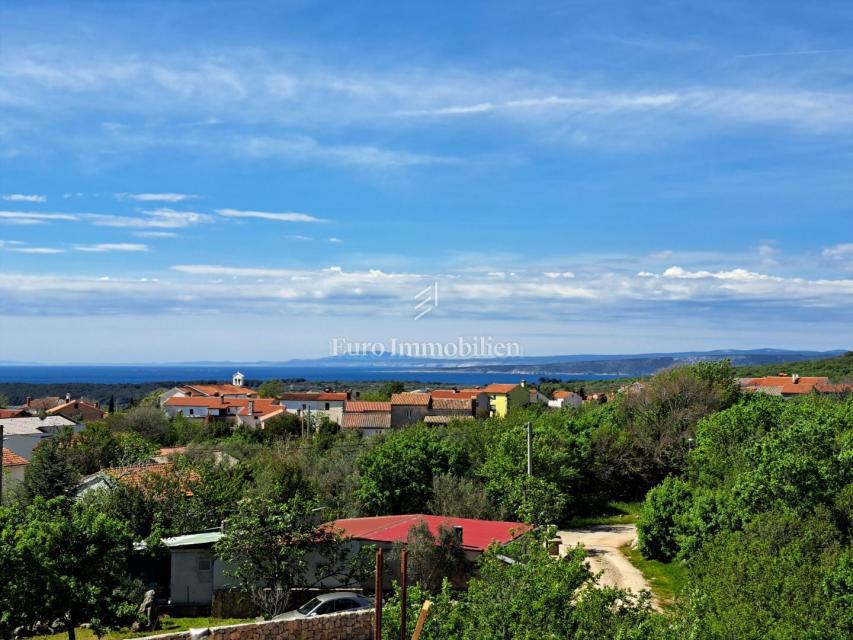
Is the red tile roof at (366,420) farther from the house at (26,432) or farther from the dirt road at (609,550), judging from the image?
the dirt road at (609,550)

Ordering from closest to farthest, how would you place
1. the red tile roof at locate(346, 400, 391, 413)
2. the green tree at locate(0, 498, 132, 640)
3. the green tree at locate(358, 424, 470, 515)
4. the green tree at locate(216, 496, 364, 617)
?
the green tree at locate(0, 498, 132, 640)
the green tree at locate(216, 496, 364, 617)
the green tree at locate(358, 424, 470, 515)
the red tile roof at locate(346, 400, 391, 413)

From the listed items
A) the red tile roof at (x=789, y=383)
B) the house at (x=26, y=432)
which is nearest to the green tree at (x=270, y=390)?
the house at (x=26, y=432)

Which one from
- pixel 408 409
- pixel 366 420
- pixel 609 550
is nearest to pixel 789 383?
pixel 408 409

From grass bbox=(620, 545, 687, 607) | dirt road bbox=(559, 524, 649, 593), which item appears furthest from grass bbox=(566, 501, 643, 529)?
grass bbox=(620, 545, 687, 607)

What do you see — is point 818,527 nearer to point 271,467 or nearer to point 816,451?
point 816,451

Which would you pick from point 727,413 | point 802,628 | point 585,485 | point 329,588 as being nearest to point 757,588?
point 802,628

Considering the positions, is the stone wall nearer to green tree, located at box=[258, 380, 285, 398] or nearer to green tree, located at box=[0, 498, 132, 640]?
green tree, located at box=[0, 498, 132, 640]
